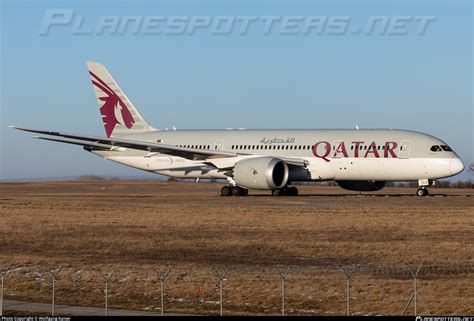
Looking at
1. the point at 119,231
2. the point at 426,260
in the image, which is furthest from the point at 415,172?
the point at 426,260

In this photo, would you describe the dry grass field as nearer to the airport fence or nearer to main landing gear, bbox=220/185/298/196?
the airport fence

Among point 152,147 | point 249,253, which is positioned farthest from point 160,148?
point 249,253

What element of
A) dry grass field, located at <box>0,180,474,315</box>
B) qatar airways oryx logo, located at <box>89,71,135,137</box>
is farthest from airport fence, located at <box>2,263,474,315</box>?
qatar airways oryx logo, located at <box>89,71,135,137</box>

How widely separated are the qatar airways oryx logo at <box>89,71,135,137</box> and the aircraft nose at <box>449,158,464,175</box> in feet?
84.8

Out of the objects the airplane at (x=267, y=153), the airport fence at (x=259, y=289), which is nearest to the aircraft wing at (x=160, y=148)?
the airplane at (x=267, y=153)

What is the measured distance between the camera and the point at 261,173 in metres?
59.2

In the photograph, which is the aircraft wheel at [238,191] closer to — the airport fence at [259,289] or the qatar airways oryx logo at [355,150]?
the qatar airways oryx logo at [355,150]

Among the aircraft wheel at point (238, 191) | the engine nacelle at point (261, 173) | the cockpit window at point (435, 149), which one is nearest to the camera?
the cockpit window at point (435, 149)

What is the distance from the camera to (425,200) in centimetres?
5572

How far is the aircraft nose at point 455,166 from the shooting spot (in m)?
57.1

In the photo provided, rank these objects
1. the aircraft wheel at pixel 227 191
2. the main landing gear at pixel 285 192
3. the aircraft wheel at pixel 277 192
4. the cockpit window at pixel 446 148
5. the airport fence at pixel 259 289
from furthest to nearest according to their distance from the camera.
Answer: the aircraft wheel at pixel 227 191
the main landing gear at pixel 285 192
the aircraft wheel at pixel 277 192
the cockpit window at pixel 446 148
the airport fence at pixel 259 289

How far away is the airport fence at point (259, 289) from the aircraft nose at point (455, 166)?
2897 cm

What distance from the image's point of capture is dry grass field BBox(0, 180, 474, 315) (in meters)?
23.9

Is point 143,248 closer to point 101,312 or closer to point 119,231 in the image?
point 119,231
